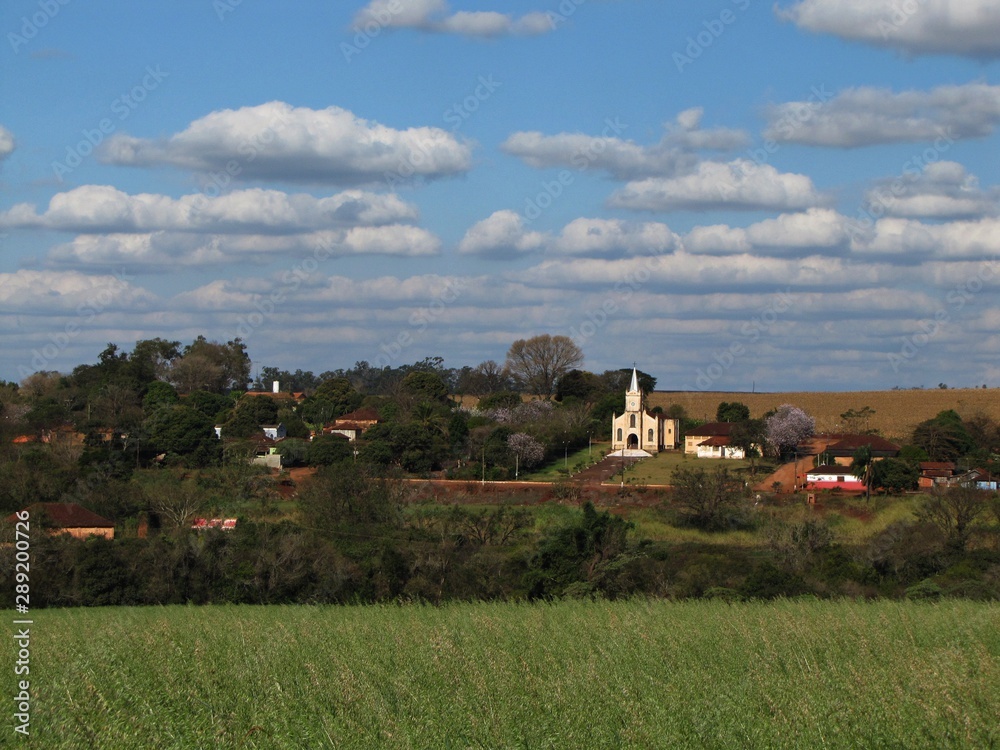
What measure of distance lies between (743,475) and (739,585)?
1235 inches

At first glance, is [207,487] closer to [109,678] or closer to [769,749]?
[109,678]

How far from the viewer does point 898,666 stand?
990cm

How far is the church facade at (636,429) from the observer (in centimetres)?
7131

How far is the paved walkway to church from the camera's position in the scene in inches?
2216

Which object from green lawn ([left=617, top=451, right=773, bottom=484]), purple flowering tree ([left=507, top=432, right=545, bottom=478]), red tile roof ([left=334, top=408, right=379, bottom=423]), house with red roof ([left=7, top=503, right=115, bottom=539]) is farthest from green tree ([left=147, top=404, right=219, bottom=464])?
green lawn ([left=617, top=451, right=773, bottom=484])

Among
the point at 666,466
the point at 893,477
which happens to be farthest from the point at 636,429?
the point at 893,477

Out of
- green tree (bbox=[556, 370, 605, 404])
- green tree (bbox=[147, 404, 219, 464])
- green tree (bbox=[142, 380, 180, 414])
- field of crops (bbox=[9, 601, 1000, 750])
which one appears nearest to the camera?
field of crops (bbox=[9, 601, 1000, 750])

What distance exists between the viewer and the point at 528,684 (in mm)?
9359

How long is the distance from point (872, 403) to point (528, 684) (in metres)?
99.5

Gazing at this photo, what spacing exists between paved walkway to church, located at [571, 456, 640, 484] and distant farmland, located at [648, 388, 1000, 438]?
2103 centimetres

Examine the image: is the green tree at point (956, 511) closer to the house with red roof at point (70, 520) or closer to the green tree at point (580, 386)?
the house with red roof at point (70, 520)

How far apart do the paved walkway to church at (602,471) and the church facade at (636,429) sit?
5.02 metres

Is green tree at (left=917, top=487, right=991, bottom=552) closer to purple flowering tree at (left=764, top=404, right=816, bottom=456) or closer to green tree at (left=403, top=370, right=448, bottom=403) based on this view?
purple flowering tree at (left=764, top=404, right=816, bottom=456)

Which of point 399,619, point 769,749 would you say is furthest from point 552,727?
point 399,619
